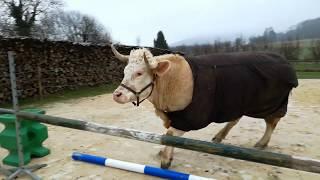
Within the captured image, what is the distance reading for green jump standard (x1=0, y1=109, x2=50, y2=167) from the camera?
443cm

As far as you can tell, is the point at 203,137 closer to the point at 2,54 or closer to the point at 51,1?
the point at 2,54

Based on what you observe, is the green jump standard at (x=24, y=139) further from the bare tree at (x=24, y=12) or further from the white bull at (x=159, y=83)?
the bare tree at (x=24, y=12)

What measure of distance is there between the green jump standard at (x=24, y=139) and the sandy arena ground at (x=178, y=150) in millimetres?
142

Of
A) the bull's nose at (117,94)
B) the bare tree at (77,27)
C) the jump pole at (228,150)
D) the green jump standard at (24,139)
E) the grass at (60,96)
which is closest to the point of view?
the jump pole at (228,150)

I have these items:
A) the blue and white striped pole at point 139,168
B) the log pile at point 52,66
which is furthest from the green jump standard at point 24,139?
the log pile at point 52,66

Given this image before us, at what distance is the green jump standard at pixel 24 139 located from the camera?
4.43 m

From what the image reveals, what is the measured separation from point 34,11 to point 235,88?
27.6 meters

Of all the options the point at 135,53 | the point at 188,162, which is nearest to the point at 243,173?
the point at 188,162

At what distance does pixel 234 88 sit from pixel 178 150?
1303 mm

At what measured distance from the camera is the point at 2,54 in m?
10.6

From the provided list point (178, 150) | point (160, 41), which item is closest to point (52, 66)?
point (178, 150)

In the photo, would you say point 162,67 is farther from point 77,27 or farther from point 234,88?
point 77,27

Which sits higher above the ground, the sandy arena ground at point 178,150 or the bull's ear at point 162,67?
the bull's ear at point 162,67

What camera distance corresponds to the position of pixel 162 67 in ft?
Result: 12.9
